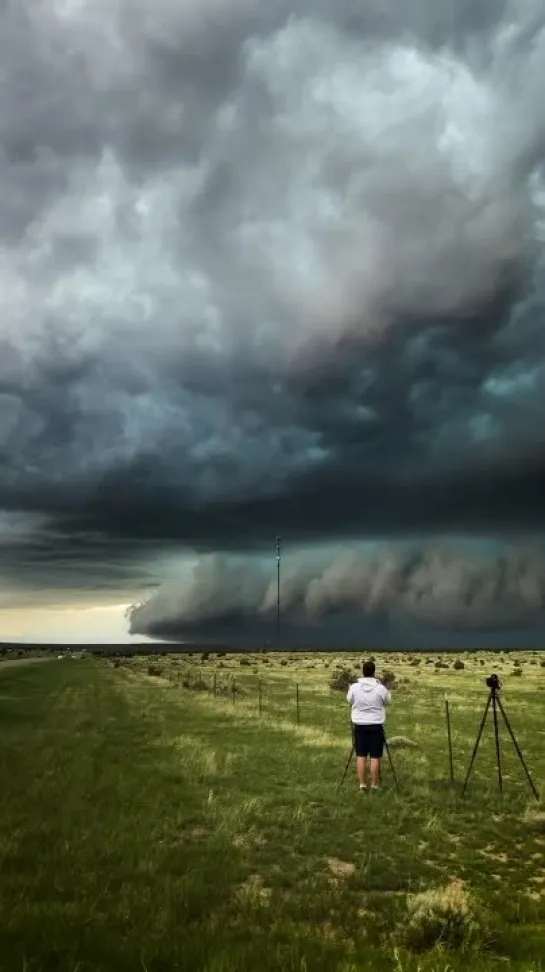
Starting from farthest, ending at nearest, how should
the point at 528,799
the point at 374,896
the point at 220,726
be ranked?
the point at 220,726, the point at 528,799, the point at 374,896

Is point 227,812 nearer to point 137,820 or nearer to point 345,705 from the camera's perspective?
point 137,820

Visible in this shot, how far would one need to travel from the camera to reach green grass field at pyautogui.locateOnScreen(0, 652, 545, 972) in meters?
7.56

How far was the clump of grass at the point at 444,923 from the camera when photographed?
26.3 ft

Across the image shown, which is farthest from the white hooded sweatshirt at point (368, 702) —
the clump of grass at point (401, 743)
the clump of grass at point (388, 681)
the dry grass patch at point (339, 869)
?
the clump of grass at point (388, 681)

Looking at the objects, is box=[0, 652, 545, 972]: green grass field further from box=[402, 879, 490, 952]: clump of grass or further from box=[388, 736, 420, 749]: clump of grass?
box=[388, 736, 420, 749]: clump of grass

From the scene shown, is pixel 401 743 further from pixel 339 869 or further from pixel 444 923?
pixel 444 923

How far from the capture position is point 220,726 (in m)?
28.3

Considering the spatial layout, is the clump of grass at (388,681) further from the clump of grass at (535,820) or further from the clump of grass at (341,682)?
the clump of grass at (535,820)

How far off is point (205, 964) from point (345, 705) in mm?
31851

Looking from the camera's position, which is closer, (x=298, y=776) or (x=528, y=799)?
(x=528, y=799)

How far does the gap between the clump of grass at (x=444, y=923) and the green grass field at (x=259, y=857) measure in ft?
0.08

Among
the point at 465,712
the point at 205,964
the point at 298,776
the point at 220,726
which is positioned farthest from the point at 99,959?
the point at 465,712

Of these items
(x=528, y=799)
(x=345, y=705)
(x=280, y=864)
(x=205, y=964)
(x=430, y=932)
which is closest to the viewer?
(x=205, y=964)

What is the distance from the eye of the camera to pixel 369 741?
651 inches
